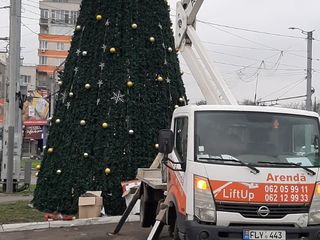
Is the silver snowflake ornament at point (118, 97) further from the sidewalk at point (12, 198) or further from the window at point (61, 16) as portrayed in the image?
the window at point (61, 16)

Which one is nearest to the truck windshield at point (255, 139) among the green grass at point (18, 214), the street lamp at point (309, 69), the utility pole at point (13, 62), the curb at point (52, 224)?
the curb at point (52, 224)

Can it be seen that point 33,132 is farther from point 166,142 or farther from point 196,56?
point 166,142

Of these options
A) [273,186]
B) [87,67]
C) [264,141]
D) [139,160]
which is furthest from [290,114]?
[87,67]

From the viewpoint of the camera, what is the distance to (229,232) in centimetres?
649

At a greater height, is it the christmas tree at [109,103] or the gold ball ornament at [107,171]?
the christmas tree at [109,103]

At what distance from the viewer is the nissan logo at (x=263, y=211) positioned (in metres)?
6.58

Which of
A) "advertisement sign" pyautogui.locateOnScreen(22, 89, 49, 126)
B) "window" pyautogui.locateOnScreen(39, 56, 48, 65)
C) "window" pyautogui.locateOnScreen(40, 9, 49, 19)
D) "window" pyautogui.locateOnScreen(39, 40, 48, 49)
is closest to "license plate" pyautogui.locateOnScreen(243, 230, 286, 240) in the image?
"advertisement sign" pyautogui.locateOnScreen(22, 89, 49, 126)

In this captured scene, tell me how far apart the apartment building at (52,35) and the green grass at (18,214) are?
73.3 metres

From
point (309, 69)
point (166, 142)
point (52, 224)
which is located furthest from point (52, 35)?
point (166, 142)

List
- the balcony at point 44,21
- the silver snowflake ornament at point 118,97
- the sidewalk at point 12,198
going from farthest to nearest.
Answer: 1. the balcony at point 44,21
2. the sidewalk at point 12,198
3. the silver snowflake ornament at point 118,97

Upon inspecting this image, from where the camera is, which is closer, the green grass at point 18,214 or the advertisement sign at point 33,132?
the green grass at point 18,214

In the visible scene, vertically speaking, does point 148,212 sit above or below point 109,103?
below

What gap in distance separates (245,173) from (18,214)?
7.13 meters

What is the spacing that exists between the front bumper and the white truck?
0.01 m
